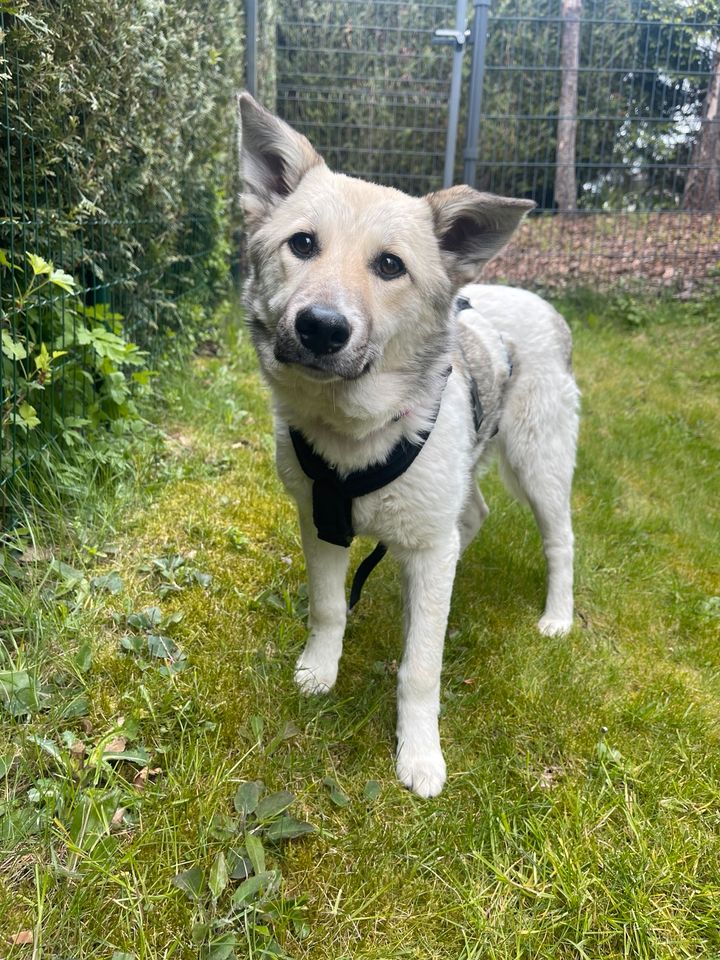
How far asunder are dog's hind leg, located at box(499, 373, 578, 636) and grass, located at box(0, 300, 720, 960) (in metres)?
0.17

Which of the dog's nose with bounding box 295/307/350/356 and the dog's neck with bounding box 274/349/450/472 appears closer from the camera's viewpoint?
the dog's nose with bounding box 295/307/350/356

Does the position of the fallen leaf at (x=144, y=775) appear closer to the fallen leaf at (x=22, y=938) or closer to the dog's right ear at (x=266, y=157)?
the fallen leaf at (x=22, y=938)

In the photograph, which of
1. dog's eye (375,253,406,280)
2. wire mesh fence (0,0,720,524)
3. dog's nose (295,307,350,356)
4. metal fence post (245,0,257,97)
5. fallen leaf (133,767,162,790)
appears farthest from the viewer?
metal fence post (245,0,257,97)

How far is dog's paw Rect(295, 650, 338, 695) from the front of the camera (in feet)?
8.32

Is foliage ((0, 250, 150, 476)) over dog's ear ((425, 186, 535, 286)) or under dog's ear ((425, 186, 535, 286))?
under

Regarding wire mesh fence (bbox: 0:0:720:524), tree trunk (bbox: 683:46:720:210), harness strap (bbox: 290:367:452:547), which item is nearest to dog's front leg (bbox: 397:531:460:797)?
harness strap (bbox: 290:367:452:547)

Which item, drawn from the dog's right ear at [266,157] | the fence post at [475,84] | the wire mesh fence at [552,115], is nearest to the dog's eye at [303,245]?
the dog's right ear at [266,157]

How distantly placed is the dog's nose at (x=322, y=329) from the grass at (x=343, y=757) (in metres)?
1.19

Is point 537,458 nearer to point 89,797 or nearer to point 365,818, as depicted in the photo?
point 365,818

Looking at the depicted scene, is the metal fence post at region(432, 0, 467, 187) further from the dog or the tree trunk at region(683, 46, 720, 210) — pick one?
the dog

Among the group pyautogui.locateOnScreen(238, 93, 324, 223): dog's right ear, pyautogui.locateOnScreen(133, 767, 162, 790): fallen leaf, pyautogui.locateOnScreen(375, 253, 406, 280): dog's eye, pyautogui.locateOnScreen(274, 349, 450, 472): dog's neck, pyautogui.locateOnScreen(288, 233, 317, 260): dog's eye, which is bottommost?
pyautogui.locateOnScreen(133, 767, 162, 790): fallen leaf

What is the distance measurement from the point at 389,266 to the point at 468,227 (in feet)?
1.25

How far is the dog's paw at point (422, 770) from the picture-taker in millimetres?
2211

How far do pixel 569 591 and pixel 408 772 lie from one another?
1.31m
